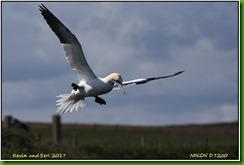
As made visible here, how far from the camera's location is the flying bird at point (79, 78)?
1392 cm

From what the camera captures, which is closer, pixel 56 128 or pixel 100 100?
pixel 100 100

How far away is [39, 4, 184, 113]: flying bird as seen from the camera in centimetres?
1392

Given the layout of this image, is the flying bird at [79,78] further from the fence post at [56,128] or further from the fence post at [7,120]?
the fence post at [56,128]

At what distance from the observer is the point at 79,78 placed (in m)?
14.3

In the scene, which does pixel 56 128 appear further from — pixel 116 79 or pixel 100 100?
pixel 116 79

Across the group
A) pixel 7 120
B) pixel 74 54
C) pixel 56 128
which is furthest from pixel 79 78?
pixel 56 128

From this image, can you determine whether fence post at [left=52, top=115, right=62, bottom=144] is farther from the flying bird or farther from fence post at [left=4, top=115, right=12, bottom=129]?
the flying bird

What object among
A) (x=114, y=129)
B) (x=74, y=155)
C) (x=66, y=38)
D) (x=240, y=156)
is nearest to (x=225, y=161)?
(x=240, y=156)

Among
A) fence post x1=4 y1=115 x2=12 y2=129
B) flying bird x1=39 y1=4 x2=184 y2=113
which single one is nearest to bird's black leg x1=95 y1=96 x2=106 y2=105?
flying bird x1=39 y1=4 x2=184 y2=113

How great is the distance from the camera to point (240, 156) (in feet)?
44.4

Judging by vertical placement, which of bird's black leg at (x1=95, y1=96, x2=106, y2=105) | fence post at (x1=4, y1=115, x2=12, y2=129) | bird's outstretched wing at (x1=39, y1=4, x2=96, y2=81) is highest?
fence post at (x1=4, y1=115, x2=12, y2=129)

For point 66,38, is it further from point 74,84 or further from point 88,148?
point 88,148

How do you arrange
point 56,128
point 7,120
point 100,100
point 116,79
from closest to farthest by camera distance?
point 116,79 < point 100,100 < point 7,120 < point 56,128

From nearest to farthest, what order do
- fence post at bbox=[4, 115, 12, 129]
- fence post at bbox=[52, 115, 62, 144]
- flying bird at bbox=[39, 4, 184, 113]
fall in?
flying bird at bbox=[39, 4, 184, 113] < fence post at bbox=[4, 115, 12, 129] < fence post at bbox=[52, 115, 62, 144]
